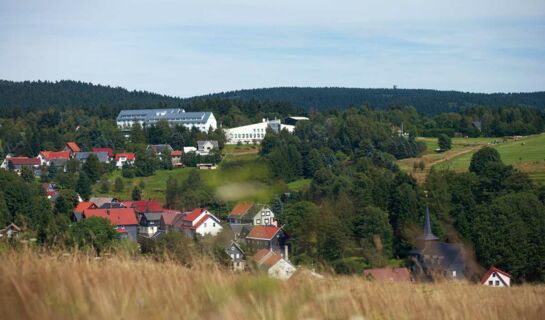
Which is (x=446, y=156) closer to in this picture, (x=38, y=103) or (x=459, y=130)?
(x=459, y=130)

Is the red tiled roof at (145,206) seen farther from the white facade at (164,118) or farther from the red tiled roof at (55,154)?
the white facade at (164,118)

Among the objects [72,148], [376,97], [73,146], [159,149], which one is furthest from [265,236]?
[376,97]

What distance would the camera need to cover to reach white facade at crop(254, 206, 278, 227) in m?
28.3

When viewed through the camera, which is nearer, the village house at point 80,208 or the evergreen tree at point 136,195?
the village house at point 80,208

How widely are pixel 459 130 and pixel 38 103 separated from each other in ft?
216

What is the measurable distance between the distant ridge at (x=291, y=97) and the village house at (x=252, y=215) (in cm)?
6927

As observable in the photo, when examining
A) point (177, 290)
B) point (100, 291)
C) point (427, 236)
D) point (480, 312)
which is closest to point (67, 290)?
point (100, 291)

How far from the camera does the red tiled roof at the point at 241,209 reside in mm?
30334

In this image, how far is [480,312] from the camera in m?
4.59

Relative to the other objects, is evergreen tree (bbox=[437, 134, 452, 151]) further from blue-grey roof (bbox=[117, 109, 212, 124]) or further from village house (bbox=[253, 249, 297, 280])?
village house (bbox=[253, 249, 297, 280])

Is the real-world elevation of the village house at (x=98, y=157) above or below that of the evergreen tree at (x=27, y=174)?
above

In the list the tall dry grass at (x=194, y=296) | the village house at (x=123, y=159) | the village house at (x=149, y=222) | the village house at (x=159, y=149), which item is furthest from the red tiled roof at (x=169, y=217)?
the tall dry grass at (x=194, y=296)

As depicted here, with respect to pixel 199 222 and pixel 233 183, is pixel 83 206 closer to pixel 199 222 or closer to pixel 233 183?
pixel 233 183

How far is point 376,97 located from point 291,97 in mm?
16936
